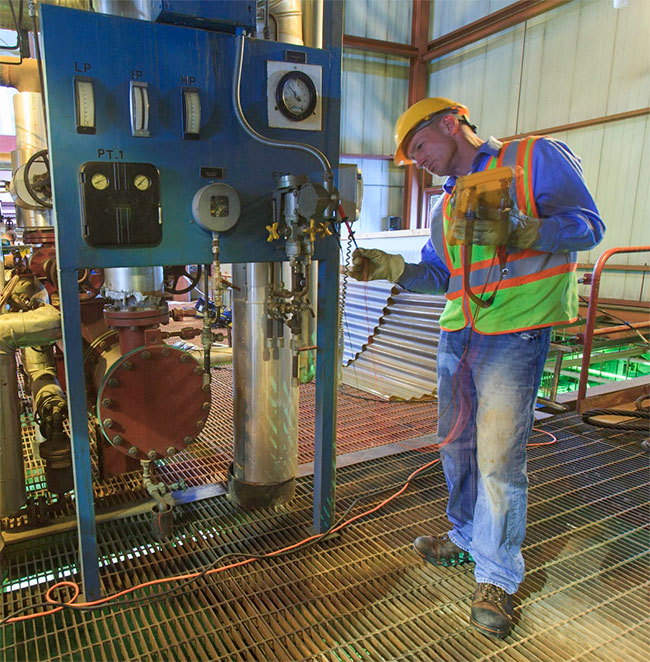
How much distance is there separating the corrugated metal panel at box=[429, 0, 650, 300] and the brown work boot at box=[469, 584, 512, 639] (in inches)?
273

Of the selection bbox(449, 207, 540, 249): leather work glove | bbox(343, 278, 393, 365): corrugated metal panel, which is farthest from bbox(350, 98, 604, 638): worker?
bbox(343, 278, 393, 365): corrugated metal panel

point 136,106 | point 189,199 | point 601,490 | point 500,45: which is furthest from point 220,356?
point 500,45

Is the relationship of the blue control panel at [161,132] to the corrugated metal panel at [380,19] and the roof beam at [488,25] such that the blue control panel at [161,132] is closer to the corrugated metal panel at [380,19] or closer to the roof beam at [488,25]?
the roof beam at [488,25]

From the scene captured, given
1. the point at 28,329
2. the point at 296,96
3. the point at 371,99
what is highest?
the point at 371,99

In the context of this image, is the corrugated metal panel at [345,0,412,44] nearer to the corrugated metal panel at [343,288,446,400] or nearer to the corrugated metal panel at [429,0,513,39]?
the corrugated metal panel at [429,0,513,39]

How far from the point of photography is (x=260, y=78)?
1.54m

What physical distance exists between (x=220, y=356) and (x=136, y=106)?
6.11 feet

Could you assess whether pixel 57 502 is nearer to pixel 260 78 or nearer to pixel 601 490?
pixel 260 78

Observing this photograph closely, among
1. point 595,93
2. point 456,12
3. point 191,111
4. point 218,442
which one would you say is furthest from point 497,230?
point 456,12

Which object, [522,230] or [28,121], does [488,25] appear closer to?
[28,121]

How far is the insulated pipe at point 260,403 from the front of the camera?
189 cm

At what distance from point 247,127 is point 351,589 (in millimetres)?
1427

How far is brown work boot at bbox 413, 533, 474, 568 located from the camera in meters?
1.72

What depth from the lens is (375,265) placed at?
66.6 inches
